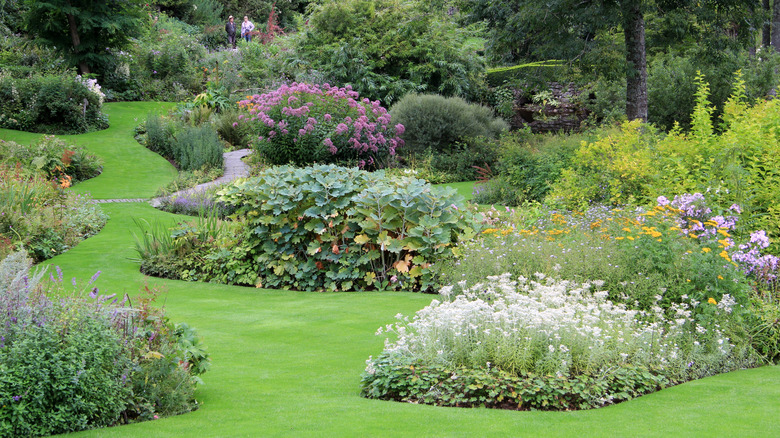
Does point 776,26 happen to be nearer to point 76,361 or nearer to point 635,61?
point 635,61

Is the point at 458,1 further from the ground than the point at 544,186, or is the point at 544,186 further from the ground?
the point at 458,1

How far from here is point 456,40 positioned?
862 inches

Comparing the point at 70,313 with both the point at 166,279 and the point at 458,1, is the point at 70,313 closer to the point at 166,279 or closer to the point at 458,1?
the point at 166,279

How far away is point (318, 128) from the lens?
564 inches

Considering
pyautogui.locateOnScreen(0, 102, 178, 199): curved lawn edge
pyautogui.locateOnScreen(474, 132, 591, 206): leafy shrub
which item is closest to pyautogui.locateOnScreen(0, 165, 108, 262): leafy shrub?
pyautogui.locateOnScreen(0, 102, 178, 199): curved lawn edge

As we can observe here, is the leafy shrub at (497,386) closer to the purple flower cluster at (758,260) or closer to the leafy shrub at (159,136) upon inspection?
the purple flower cluster at (758,260)

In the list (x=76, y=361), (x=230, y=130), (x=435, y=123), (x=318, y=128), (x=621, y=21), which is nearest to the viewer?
(x=76, y=361)

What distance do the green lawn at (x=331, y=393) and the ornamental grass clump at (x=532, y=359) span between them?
0.55 feet

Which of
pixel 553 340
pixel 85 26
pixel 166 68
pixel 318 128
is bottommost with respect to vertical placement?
pixel 553 340

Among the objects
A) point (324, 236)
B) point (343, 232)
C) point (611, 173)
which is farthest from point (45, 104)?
point (611, 173)

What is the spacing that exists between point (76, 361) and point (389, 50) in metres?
18.2

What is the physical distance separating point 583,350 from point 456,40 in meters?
18.5

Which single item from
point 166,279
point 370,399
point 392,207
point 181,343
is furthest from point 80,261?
point 370,399

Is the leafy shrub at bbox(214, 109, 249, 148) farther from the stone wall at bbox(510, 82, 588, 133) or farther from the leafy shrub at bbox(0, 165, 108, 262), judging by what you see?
the stone wall at bbox(510, 82, 588, 133)
